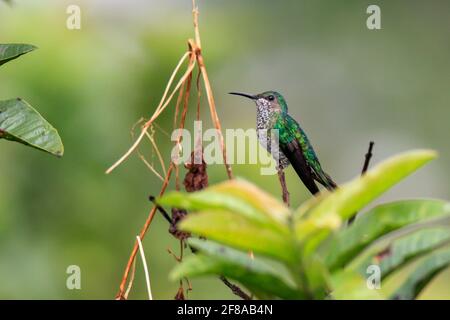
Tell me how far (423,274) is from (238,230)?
343mm

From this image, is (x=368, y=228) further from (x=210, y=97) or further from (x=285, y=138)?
(x=285, y=138)

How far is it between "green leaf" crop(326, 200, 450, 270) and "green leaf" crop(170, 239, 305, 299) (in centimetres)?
9

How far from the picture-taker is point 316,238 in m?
1.11

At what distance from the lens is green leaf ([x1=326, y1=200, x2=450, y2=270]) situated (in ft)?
3.99

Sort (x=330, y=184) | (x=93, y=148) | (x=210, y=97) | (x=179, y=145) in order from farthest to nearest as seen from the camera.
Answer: (x=93, y=148) < (x=330, y=184) < (x=179, y=145) < (x=210, y=97)

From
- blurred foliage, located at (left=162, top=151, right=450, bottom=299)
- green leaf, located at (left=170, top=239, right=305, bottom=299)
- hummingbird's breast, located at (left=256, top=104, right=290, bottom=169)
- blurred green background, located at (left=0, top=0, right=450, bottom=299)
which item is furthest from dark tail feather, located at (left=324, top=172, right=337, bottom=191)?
green leaf, located at (left=170, top=239, right=305, bottom=299)

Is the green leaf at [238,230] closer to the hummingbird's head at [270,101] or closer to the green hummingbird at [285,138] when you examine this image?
the green hummingbird at [285,138]

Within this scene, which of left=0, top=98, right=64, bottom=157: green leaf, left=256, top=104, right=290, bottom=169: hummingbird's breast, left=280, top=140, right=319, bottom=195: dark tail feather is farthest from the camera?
left=256, top=104, right=290, bottom=169: hummingbird's breast

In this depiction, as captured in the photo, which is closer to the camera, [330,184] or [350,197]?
[350,197]

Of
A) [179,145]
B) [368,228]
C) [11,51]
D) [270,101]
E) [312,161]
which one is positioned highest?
[11,51]

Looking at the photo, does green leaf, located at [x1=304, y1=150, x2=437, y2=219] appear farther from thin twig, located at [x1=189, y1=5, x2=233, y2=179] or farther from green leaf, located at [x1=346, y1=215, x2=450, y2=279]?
thin twig, located at [x1=189, y1=5, x2=233, y2=179]

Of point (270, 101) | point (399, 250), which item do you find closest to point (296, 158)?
point (270, 101)
